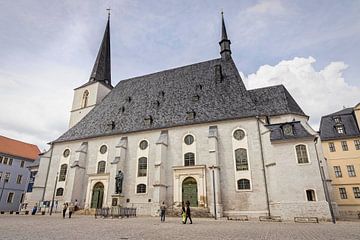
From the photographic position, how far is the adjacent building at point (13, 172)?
3600cm

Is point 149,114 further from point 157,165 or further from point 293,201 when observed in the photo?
point 293,201

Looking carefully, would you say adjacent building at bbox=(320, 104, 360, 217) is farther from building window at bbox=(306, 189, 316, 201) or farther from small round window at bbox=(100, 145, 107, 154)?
small round window at bbox=(100, 145, 107, 154)

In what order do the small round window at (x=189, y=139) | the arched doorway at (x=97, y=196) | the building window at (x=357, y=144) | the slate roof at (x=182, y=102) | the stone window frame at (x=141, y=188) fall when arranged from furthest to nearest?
the building window at (x=357, y=144) → the arched doorway at (x=97, y=196) → the slate roof at (x=182, y=102) → the small round window at (x=189, y=139) → the stone window frame at (x=141, y=188)

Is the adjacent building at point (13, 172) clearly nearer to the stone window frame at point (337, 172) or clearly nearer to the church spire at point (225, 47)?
the church spire at point (225, 47)

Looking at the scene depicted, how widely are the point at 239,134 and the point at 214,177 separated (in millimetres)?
4951

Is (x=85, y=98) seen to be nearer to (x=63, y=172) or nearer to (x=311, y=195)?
(x=63, y=172)

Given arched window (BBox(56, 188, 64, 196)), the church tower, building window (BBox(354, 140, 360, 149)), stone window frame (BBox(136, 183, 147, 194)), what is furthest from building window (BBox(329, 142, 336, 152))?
arched window (BBox(56, 188, 64, 196))

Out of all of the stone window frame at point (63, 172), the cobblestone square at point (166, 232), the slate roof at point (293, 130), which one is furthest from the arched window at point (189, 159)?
the stone window frame at point (63, 172)

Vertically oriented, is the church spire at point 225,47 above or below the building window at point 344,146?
above

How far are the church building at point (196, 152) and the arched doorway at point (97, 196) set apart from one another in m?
0.10

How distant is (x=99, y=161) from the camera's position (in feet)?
87.0

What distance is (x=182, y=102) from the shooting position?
27.0 meters

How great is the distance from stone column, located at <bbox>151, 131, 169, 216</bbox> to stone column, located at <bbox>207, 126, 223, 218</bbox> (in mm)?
4408

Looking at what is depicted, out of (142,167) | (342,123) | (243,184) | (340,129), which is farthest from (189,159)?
(342,123)
